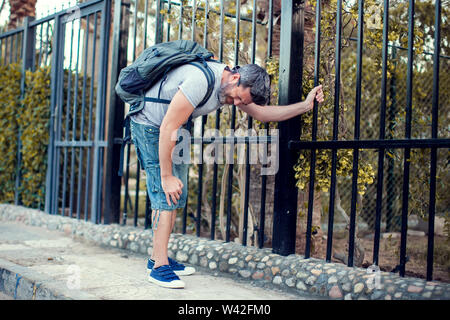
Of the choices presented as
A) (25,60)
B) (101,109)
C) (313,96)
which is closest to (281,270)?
(313,96)

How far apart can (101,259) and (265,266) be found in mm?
1537

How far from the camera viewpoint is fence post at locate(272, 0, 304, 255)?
142 inches

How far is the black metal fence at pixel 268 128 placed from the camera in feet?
10.5

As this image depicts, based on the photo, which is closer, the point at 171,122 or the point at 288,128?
the point at 171,122

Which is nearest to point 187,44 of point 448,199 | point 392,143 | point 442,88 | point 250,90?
point 250,90

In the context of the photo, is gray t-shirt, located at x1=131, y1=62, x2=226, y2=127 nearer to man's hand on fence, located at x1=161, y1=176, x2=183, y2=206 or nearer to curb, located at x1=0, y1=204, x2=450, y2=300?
man's hand on fence, located at x1=161, y1=176, x2=183, y2=206

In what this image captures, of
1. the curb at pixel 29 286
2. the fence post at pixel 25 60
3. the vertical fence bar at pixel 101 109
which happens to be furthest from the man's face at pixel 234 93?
the fence post at pixel 25 60

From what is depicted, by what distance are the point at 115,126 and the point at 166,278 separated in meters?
2.33

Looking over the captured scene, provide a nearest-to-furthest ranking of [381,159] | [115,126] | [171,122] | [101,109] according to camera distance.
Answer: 1. [171,122]
2. [381,159]
3. [115,126]
4. [101,109]

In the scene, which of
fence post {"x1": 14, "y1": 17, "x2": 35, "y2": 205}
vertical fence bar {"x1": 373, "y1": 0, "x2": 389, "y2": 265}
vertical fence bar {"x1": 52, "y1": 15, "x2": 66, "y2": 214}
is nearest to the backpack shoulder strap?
vertical fence bar {"x1": 373, "y1": 0, "x2": 389, "y2": 265}

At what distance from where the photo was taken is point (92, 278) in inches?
138

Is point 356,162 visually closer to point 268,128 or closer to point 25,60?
point 268,128
